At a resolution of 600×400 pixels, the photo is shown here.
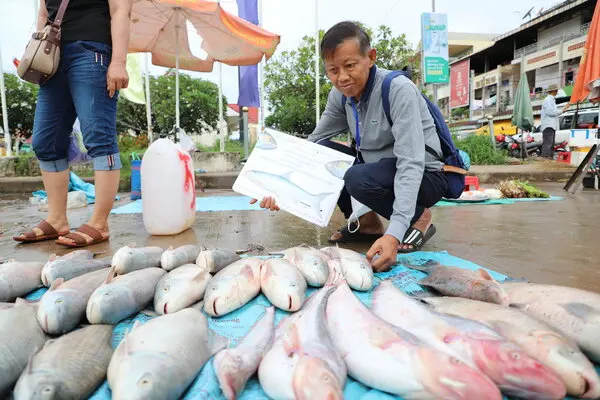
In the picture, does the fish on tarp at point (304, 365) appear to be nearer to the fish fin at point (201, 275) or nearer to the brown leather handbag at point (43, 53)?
the fish fin at point (201, 275)

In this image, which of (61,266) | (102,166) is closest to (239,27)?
(102,166)

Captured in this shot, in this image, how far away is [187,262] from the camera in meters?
2.32

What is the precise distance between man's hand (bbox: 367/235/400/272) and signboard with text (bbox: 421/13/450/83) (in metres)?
10.7

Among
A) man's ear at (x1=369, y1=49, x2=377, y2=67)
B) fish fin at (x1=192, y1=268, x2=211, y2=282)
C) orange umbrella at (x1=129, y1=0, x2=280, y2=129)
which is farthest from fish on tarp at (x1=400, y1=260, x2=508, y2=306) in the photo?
orange umbrella at (x1=129, y1=0, x2=280, y2=129)

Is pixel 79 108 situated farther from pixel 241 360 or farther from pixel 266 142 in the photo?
pixel 241 360

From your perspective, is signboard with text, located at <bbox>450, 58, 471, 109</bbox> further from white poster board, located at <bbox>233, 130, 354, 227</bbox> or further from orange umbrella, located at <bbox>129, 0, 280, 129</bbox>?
white poster board, located at <bbox>233, 130, 354, 227</bbox>

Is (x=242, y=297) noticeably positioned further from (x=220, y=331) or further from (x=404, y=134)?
(x=404, y=134)

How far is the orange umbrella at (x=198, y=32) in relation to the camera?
6.24 m

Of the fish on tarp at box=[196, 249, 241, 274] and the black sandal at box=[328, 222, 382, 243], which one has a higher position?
the fish on tarp at box=[196, 249, 241, 274]

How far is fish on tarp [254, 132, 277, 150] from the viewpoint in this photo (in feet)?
9.93

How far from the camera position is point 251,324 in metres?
1.68

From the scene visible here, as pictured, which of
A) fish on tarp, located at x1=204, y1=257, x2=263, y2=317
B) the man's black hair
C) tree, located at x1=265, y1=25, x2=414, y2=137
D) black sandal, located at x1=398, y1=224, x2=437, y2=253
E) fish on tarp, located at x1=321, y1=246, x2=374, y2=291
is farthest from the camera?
tree, located at x1=265, y1=25, x2=414, y2=137

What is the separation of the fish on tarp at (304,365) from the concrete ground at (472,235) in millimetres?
1516

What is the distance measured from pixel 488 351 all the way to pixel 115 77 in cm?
295
